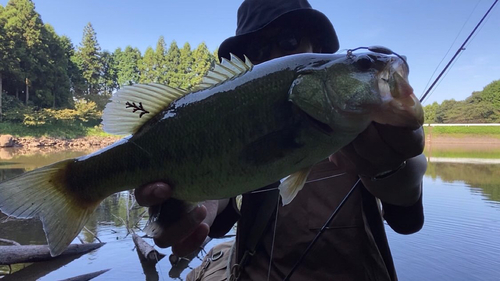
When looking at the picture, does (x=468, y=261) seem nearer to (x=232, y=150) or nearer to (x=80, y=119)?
(x=232, y=150)

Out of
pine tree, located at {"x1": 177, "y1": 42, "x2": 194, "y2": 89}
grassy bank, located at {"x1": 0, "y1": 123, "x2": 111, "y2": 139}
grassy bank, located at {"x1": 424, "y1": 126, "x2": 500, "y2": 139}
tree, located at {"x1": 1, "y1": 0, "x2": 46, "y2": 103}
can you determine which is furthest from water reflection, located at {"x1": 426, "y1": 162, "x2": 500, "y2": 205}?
tree, located at {"x1": 1, "y1": 0, "x2": 46, "y2": 103}

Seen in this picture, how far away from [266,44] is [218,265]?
1864 mm

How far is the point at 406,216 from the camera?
2076 millimetres

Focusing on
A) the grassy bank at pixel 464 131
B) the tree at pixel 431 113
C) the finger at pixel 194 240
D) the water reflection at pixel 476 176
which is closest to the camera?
the finger at pixel 194 240

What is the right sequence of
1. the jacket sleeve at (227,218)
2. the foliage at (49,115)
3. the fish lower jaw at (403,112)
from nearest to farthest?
the fish lower jaw at (403,112), the jacket sleeve at (227,218), the foliage at (49,115)

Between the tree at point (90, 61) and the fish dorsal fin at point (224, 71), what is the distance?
53.5 meters

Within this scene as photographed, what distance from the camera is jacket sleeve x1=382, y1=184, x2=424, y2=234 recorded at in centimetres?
204

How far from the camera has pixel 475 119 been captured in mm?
53531

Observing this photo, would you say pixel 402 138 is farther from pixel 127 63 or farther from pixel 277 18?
pixel 127 63

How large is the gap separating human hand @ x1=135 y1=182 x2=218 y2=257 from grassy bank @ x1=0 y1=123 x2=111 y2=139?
37.0 metres

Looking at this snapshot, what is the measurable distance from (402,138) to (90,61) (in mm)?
57245

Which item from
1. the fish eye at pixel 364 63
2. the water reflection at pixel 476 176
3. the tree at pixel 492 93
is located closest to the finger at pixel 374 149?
the fish eye at pixel 364 63

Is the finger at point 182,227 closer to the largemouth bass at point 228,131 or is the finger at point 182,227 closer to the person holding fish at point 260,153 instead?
the person holding fish at point 260,153

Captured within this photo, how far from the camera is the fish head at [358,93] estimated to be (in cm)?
133
